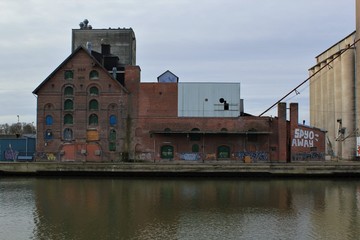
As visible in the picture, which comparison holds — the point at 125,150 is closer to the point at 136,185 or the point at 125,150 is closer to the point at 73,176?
the point at 73,176

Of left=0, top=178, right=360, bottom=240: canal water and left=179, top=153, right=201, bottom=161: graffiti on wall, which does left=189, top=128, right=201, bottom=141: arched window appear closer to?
left=179, top=153, right=201, bottom=161: graffiti on wall

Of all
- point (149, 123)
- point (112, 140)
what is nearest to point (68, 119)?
point (112, 140)

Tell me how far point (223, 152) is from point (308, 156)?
10.0 metres

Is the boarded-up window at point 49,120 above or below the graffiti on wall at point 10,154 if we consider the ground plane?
above

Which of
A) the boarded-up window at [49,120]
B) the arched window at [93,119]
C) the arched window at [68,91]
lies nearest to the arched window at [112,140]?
the arched window at [93,119]

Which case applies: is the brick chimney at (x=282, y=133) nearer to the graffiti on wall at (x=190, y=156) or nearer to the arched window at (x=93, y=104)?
the graffiti on wall at (x=190, y=156)

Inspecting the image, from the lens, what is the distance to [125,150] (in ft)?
165

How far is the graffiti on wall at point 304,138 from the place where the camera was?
50.1 m

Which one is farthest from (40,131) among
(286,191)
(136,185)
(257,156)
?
(286,191)

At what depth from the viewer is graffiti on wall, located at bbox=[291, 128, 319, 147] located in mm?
50062

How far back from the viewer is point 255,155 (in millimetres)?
49500

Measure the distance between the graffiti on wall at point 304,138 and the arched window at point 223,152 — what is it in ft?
24.4

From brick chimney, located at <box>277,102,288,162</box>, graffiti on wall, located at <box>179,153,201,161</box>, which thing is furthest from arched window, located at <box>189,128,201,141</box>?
brick chimney, located at <box>277,102,288,162</box>

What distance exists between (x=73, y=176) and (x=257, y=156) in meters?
20.4
